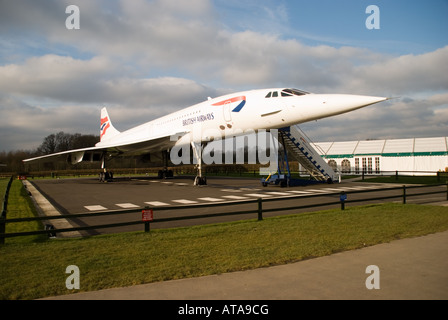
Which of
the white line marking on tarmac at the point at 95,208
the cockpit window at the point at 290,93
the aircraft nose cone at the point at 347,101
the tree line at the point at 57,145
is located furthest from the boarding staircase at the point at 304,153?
the tree line at the point at 57,145

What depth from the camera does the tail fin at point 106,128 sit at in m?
38.2

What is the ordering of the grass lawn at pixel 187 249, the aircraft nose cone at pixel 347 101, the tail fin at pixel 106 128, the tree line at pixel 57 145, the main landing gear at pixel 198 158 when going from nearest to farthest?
the grass lawn at pixel 187 249, the aircraft nose cone at pixel 347 101, the main landing gear at pixel 198 158, the tail fin at pixel 106 128, the tree line at pixel 57 145

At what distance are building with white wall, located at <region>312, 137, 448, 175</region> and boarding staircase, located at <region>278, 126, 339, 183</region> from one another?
37.0ft

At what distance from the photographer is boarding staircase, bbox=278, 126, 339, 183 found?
23.8m

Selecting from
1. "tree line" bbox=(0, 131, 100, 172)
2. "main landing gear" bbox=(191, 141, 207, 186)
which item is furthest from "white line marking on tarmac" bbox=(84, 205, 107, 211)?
"tree line" bbox=(0, 131, 100, 172)

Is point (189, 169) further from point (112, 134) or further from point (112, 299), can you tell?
point (112, 299)

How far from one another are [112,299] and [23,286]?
56.7 inches

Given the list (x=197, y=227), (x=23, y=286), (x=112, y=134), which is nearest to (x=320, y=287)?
(x=23, y=286)

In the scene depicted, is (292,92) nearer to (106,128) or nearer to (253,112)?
(253,112)

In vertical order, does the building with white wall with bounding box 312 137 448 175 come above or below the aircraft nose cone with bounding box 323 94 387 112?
below

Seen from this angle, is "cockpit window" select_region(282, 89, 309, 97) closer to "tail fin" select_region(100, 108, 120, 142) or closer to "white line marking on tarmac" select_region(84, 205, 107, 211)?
"white line marking on tarmac" select_region(84, 205, 107, 211)

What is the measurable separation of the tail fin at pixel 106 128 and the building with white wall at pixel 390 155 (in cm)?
2388

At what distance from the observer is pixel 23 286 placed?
14.7 ft

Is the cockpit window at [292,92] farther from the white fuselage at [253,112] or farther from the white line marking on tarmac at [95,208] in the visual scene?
the white line marking on tarmac at [95,208]
